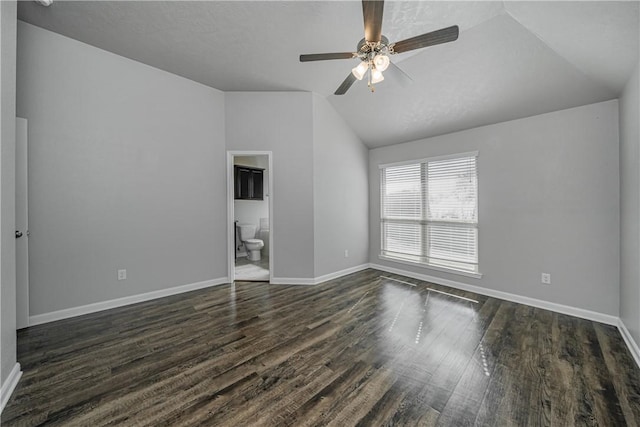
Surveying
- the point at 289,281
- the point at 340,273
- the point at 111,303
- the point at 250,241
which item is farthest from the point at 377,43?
the point at 250,241

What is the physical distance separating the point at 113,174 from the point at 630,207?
5.37 meters

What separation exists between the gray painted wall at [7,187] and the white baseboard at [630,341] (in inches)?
178

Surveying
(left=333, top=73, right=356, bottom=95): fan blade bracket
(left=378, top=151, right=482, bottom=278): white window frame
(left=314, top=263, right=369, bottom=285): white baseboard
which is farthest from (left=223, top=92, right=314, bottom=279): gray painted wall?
(left=378, top=151, right=482, bottom=278): white window frame

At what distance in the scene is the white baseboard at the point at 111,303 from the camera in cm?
254

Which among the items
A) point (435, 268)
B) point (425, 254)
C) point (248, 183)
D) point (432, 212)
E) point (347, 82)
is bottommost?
point (435, 268)

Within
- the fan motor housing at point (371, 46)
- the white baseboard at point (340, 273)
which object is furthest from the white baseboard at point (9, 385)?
the fan motor housing at point (371, 46)

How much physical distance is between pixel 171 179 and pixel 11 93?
1.71m

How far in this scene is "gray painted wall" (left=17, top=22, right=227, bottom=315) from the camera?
2.53m

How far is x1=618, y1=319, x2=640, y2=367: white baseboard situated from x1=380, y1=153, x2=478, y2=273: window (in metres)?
1.35

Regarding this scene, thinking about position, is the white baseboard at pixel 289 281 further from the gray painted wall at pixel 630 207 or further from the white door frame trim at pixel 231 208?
the gray painted wall at pixel 630 207

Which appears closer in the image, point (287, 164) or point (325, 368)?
point (325, 368)

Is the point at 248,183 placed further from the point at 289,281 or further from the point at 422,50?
the point at 422,50

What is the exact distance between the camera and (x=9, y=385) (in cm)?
158

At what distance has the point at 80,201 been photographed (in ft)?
8.93
